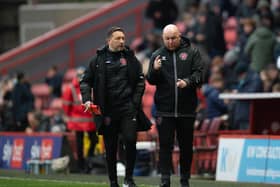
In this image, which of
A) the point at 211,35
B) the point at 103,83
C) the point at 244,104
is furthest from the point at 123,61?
the point at 211,35

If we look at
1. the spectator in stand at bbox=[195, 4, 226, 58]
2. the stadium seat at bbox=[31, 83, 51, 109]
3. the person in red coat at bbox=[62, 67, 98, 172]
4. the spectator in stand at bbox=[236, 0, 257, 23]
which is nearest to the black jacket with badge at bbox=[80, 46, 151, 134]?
the person in red coat at bbox=[62, 67, 98, 172]

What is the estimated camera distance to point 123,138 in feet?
55.6

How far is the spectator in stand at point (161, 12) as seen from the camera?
30.0 m

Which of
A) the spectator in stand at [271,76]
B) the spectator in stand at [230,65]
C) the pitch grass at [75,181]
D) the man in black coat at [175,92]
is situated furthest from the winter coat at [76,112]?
the man in black coat at [175,92]

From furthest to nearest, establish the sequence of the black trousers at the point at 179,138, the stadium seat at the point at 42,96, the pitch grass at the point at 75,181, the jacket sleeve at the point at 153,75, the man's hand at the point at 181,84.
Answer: the stadium seat at the point at 42,96 < the pitch grass at the point at 75,181 < the black trousers at the point at 179,138 < the jacket sleeve at the point at 153,75 < the man's hand at the point at 181,84

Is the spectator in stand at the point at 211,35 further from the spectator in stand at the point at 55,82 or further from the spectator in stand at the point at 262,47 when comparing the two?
the spectator in stand at the point at 55,82

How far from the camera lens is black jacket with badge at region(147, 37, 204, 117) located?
55.1 ft

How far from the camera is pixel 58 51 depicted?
33.2 meters

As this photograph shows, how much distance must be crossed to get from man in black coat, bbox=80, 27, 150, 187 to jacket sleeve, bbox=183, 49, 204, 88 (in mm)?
753

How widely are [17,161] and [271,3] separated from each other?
703 centimetres

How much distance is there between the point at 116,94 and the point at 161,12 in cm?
1329

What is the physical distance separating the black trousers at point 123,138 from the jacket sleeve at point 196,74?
3.17ft

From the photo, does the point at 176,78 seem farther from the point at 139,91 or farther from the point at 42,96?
the point at 42,96

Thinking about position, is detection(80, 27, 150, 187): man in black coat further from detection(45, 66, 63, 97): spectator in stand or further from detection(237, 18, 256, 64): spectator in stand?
detection(45, 66, 63, 97): spectator in stand
